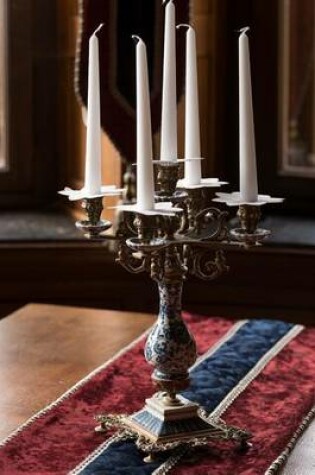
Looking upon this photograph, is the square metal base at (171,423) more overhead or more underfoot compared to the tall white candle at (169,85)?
more underfoot

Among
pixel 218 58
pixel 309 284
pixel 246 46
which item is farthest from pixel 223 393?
pixel 218 58

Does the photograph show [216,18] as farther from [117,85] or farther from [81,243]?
[81,243]

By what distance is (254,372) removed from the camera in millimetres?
2271

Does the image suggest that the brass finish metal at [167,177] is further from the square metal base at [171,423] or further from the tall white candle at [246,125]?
the square metal base at [171,423]

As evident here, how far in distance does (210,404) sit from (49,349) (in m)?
0.51

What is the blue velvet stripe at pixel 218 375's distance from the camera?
1760 mm

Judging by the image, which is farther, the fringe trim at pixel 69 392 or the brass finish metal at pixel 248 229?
the fringe trim at pixel 69 392

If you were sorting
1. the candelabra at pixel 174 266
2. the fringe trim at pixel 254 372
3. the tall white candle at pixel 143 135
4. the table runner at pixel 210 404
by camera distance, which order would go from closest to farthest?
the tall white candle at pixel 143 135
the candelabra at pixel 174 266
the table runner at pixel 210 404
the fringe trim at pixel 254 372

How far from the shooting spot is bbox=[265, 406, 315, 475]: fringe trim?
1.75 meters


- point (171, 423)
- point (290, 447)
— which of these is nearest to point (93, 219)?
point (171, 423)

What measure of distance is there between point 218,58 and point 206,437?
2.34 metres

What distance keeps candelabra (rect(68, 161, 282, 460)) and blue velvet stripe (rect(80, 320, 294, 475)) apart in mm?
32

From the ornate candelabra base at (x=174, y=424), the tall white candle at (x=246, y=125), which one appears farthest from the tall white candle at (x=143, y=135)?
the ornate candelabra base at (x=174, y=424)

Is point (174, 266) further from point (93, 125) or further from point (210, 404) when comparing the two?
point (210, 404)
